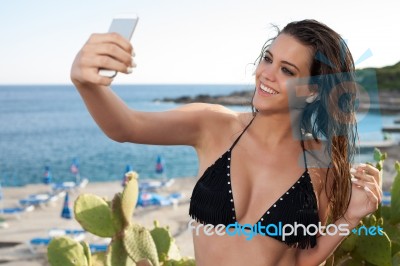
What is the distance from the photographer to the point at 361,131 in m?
1.93

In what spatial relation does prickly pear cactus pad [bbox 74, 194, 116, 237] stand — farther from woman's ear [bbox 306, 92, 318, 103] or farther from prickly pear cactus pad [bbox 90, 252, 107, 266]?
woman's ear [bbox 306, 92, 318, 103]

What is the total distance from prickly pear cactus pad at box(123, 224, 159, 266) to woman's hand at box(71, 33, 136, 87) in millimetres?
1109

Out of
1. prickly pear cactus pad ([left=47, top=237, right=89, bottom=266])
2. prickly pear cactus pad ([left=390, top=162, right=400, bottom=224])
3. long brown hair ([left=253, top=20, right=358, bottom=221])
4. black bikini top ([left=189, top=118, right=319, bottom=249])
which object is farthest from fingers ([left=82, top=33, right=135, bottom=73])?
prickly pear cactus pad ([left=390, top=162, right=400, bottom=224])

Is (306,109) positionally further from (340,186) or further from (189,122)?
(189,122)

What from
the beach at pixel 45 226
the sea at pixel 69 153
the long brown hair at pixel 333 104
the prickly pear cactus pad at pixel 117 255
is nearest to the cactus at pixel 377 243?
the long brown hair at pixel 333 104

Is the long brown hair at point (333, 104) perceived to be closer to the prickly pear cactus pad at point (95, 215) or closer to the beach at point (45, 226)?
the prickly pear cactus pad at point (95, 215)

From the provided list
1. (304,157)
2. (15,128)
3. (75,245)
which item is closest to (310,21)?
(304,157)

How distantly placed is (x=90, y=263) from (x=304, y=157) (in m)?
1.02

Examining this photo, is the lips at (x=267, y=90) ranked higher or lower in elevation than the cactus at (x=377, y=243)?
higher

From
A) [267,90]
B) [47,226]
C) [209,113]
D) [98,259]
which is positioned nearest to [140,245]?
[98,259]

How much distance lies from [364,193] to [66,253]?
1158mm

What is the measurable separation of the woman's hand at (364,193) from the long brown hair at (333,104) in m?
0.02

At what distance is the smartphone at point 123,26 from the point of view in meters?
1.09

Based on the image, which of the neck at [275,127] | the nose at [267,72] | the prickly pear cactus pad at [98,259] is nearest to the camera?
the nose at [267,72]
